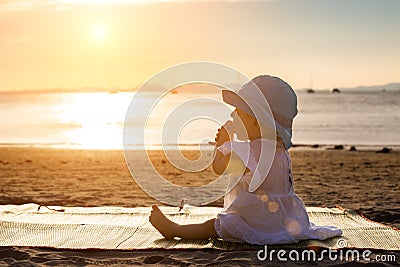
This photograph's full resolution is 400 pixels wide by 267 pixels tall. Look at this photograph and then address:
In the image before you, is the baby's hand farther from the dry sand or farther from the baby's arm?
the dry sand

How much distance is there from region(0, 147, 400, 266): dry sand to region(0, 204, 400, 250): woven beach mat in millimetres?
179

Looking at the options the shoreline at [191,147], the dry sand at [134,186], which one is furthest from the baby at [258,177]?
the shoreline at [191,147]

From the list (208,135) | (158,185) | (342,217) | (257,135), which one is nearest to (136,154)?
(158,185)

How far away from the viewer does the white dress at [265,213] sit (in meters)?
3.62

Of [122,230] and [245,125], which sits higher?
[245,125]

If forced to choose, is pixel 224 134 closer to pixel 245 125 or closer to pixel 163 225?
pixel 245 125

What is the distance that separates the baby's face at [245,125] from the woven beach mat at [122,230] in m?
0.67

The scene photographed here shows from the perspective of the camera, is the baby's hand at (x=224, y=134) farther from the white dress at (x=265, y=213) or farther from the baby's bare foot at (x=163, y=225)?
the baby's bare foot at (x=163, y=225)

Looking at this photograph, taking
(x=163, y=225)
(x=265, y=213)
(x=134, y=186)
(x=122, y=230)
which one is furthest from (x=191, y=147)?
(x=265, y=213)

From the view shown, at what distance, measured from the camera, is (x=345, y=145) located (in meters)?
14.5

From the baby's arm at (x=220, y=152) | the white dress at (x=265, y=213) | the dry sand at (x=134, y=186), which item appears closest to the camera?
the dry sand at (x=134, y=186)

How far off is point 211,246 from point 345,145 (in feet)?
37.8

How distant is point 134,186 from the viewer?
7328mm

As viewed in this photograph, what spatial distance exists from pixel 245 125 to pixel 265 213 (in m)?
0.56
